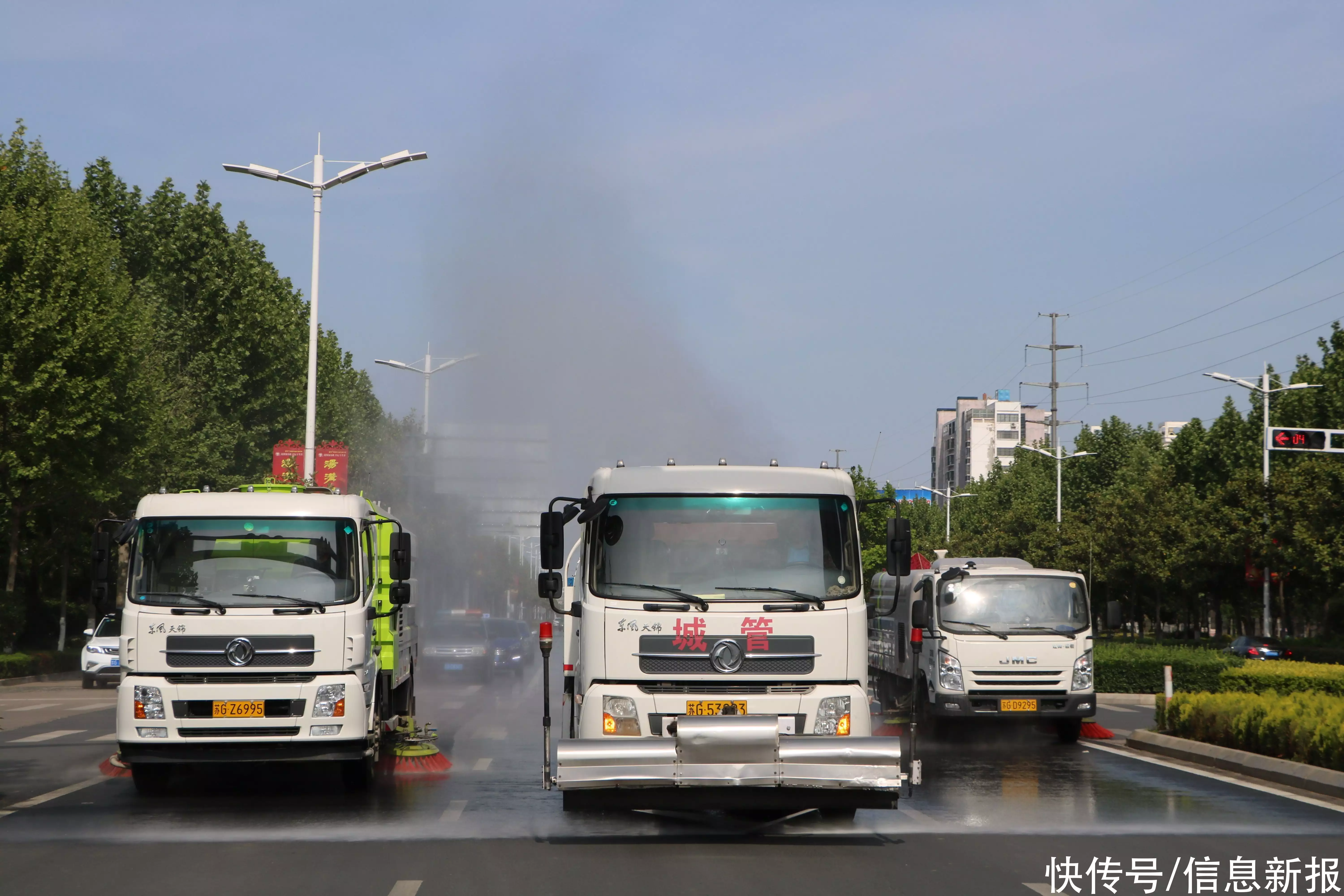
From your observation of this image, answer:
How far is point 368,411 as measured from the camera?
64125 millimetres

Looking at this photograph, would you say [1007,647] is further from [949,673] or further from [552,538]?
[552,538]

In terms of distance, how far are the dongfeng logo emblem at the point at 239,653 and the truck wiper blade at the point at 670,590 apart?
3.59 meters

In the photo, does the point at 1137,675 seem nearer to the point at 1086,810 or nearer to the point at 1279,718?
the point at 1279,718

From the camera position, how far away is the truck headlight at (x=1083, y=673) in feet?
61.4

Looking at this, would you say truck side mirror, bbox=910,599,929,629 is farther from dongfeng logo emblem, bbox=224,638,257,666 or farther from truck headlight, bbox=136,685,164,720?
truck headlight, bbox=136,685,164,720

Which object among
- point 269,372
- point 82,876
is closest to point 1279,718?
point 82,876

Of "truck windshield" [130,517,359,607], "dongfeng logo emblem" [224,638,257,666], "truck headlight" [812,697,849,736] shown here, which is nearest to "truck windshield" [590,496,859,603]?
"truck headlight" [812,697,849,736]

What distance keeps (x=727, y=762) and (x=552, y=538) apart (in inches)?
82.8

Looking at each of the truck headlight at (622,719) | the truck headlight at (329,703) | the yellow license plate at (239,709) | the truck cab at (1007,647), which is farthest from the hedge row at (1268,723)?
the yellow license plate at (239,709)

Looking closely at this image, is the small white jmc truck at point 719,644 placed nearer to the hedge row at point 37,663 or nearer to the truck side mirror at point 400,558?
the truck side mirror at point 400,558

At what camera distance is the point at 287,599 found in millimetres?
12781

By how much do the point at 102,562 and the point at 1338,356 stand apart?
41.4 metres

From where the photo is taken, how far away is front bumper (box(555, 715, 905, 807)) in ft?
Result: 32.9

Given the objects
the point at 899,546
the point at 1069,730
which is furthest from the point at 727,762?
the point at 1069,730
